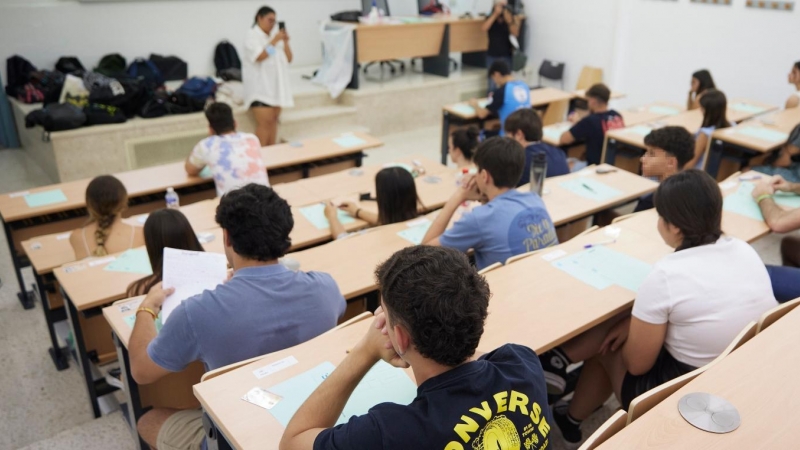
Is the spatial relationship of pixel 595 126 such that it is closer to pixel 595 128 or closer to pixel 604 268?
pixel 595 128

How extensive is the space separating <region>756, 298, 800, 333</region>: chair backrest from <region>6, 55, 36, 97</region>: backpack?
7.06m

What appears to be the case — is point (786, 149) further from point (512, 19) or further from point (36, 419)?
point (36, 419)

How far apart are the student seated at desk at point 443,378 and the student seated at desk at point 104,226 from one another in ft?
6.99

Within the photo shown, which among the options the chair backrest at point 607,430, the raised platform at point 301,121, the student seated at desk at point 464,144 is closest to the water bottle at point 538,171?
the student seated at desk at point 464,144

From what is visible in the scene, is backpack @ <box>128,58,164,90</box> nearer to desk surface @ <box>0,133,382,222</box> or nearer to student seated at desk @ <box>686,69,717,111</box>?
desk surface @ <box>0,133,382,222</box>

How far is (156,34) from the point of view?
23.9 feet

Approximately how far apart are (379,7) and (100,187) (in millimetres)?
6050

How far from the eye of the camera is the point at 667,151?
364cm

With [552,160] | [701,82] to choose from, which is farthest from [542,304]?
[701,82]

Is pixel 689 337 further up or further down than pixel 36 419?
further up

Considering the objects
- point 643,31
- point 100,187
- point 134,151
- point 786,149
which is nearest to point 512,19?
point 643,31

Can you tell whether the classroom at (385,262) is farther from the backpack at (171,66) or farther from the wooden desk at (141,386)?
the backpack at (171,66)

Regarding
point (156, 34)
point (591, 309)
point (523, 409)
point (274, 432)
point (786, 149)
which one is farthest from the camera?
point (156, 34)

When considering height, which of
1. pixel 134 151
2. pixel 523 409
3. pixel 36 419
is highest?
pixel 523 409
